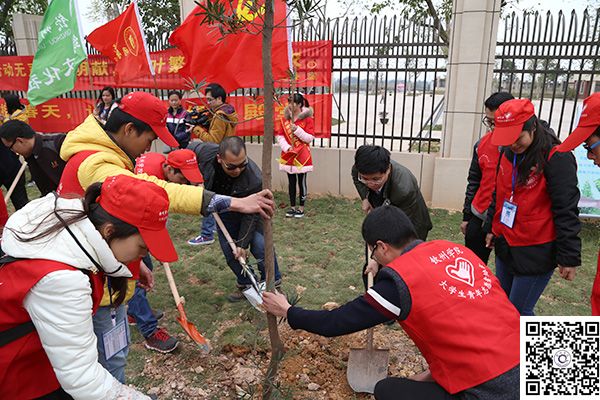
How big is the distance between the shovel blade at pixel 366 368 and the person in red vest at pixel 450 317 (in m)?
0.96

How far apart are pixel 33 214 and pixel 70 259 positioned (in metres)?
0.24

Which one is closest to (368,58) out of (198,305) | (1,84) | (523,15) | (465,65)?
(465,65)

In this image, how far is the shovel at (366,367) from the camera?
266 centimetres

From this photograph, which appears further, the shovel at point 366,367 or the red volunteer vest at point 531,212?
the shovel at point 366,367

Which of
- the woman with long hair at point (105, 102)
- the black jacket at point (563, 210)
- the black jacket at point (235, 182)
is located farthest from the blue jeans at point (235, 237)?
the woman with long hair at point (105, 102)

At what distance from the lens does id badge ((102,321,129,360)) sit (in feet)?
6.70

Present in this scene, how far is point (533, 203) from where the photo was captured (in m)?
2.49

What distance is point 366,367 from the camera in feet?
8.88

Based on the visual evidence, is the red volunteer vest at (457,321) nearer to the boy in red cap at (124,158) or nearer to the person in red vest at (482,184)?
the boy in red cap at (124,158)

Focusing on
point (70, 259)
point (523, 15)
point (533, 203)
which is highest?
point (523, 15)

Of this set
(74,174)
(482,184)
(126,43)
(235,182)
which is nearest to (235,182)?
(235,182)

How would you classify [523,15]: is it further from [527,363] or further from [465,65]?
[527,363]

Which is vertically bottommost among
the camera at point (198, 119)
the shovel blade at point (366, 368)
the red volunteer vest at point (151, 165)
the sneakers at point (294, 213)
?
the sneakers at point (294, 213)

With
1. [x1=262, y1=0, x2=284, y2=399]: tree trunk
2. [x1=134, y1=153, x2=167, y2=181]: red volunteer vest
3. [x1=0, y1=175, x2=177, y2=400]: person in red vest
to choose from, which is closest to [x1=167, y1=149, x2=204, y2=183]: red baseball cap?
[x1=134, y1=153, x2=167, y2=181]: red volunteer vest
